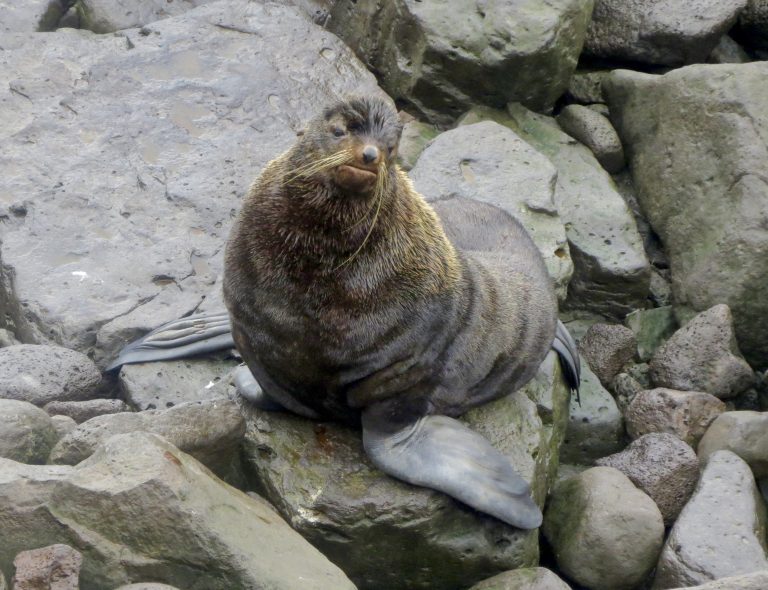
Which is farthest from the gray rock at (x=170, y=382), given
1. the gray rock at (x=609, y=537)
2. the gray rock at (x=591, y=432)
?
the gray rock at (x=591, y=432)

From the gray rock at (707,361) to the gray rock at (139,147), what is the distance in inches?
111

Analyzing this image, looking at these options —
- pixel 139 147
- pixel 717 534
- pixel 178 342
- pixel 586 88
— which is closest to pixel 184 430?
pixel 178 342

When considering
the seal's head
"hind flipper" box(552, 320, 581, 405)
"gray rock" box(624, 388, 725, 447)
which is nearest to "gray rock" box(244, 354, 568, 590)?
"hind flipper" box(552, 320, 581, 405)

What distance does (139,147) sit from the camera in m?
8.93

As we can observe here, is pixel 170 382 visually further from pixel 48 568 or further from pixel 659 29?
pixel 659 29

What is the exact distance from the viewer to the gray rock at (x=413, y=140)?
9445 millimetres

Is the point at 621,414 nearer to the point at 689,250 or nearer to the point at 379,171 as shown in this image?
the point at 689,250

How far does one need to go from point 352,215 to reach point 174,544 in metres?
1.72

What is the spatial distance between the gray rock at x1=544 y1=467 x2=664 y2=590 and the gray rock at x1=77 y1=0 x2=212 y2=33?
5.58 m

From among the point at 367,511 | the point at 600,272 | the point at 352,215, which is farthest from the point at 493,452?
the point at 600,272

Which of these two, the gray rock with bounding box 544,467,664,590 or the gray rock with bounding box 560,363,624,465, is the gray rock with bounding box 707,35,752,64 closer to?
the gray rock with bounding box 560,363,624,465

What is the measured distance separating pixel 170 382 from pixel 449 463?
192 cm

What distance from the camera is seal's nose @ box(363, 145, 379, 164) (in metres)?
5.53

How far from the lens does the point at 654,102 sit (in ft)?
31.6
